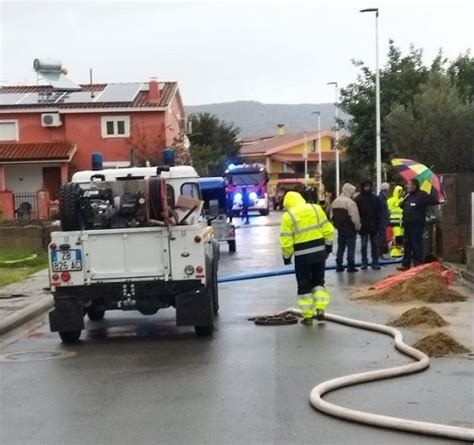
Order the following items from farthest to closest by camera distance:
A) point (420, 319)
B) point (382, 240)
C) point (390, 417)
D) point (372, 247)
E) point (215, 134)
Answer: point (215, 134) < point (382, 240) < point (372, 247) < point (420, 319) < point (390, 417)

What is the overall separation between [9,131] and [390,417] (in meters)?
45.9

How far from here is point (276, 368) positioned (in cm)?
947

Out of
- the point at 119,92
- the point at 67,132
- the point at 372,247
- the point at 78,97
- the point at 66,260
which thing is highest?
the point at 119,92

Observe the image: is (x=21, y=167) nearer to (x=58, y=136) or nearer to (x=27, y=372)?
(x=58, y=136)

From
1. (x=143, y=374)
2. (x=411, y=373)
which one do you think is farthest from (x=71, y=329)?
(x=411, y=373)

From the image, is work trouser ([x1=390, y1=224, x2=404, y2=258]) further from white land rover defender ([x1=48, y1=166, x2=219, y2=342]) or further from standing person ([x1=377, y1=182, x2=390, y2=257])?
white land rover defender ([x1=48, y1=166, x2=219, y2=342])

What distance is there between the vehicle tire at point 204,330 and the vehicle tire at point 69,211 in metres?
1.94

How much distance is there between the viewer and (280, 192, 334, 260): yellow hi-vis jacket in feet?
41.1

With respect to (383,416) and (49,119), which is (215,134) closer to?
(49,119)

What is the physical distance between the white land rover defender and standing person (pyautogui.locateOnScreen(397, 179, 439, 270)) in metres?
7.14

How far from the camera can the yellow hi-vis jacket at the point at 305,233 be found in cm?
1252

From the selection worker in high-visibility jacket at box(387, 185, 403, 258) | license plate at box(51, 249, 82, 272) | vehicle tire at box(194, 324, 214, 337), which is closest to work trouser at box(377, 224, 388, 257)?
worker in high-visibility jacket at box(387, 185, 403, 258)

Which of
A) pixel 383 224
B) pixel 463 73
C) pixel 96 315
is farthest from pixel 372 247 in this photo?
pixel 463 73

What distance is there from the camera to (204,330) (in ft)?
38.5
